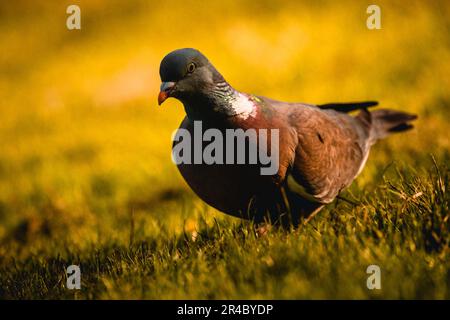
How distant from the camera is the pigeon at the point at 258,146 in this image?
370cm

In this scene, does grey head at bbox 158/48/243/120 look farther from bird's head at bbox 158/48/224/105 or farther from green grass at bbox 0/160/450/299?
green grass at bbox 0/160/450/299

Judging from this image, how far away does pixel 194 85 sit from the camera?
12.2 ft

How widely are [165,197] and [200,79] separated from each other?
2.90 metres

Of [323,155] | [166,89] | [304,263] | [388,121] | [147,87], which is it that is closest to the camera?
[304,263]

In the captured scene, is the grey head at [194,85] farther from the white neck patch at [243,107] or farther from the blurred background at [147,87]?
the blurred background at [147,87]

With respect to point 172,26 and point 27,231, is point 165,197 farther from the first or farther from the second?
point 172,26

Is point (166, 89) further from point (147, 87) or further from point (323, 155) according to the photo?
point (147, 87)

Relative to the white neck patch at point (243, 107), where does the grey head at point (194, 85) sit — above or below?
above

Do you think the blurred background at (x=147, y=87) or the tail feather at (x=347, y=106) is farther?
the blurred background at (x=147, y=87)

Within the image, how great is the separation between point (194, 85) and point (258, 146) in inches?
22.4

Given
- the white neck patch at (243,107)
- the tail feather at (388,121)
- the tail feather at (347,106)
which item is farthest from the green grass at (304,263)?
the tail feather at (388,121)

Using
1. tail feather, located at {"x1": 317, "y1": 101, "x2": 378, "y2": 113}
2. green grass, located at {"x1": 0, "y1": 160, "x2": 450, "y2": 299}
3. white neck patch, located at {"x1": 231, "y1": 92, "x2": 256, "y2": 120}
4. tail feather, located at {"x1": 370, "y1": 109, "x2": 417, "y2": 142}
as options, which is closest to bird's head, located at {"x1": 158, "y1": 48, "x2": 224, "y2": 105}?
white neck patch, located at {"x1": 231, "y1": 92, "x2": 256, "y2": 120}

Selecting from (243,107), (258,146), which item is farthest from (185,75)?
(258,146)

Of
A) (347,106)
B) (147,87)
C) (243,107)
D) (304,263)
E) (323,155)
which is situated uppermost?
(147,87)
